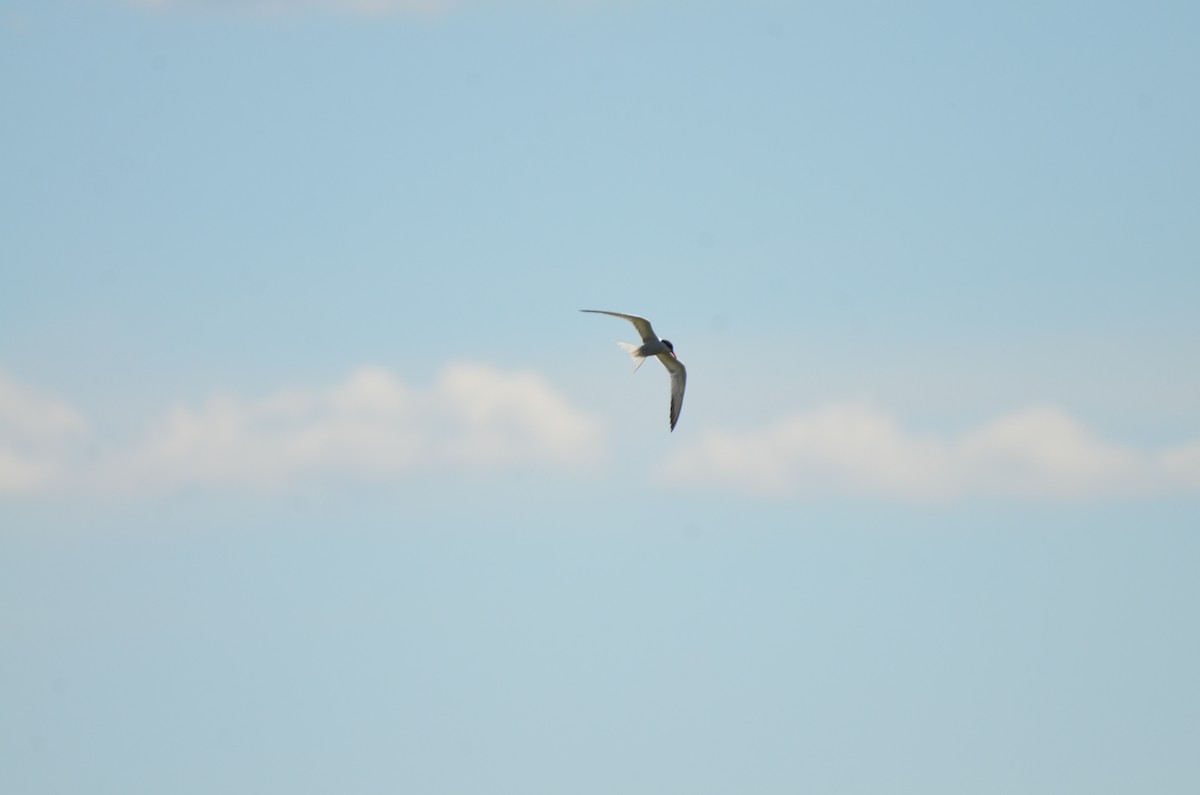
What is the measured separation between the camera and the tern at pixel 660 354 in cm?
8219

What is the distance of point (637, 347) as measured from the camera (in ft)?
271

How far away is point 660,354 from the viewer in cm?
8419

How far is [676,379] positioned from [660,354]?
187cm

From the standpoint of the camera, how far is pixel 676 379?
3376 inches

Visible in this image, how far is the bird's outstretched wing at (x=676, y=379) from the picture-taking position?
278ft

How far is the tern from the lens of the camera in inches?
3236

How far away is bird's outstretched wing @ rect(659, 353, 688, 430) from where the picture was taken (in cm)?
8488

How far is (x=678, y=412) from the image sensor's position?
8475cm

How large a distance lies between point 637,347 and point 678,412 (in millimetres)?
3373
